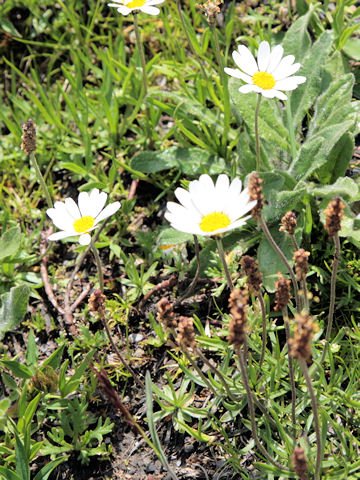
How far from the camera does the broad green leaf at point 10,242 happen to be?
2.86m

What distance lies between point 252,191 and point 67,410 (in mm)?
1395

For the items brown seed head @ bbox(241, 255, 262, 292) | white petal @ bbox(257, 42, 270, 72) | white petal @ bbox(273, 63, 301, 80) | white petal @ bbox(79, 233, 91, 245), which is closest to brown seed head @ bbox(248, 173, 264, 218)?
brown seed head @ bbox(241, 255, 262, 292)

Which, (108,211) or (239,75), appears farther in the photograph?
(239,75)

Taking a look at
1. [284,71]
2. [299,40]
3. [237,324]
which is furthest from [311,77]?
[237,324]

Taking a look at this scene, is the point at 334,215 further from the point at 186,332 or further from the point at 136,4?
the point at 136,4

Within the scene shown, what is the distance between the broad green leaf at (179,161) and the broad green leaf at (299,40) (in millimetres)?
701

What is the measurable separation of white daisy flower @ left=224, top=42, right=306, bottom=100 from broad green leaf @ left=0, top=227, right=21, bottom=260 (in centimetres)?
133

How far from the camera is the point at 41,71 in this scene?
396 centimetres


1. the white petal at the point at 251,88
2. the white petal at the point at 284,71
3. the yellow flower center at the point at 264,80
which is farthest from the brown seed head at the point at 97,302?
the white petal at the point at 284,71

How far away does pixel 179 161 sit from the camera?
305 centimetres

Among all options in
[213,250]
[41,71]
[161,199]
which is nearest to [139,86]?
[161,199]

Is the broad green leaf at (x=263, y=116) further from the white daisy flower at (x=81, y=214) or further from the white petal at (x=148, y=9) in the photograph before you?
the white daisy flower at (x=81, y=214)

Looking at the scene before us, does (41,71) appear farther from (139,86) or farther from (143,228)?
(143,228)

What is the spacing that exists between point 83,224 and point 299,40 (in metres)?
1.62
